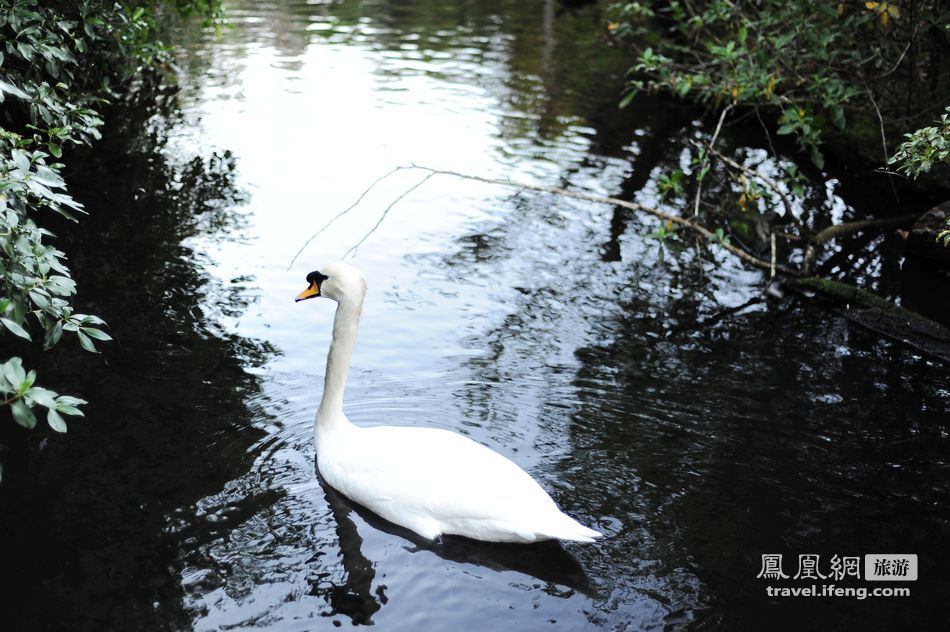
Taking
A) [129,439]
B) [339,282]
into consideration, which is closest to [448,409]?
[339,282]

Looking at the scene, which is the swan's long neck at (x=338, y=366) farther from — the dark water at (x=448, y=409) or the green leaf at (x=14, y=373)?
the green leaf at (x=14, y=373)

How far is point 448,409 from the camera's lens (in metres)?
6.80

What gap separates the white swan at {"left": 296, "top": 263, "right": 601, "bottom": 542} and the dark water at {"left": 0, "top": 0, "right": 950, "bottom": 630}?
0.16 m

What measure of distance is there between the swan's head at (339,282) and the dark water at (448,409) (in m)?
1.04

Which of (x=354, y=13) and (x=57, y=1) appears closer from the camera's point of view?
(x=57, y=1)

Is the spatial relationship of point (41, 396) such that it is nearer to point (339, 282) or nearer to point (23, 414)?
Answer: point (23, 414)

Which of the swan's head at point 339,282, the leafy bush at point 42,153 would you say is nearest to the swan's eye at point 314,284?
the swan's head at point 339,282

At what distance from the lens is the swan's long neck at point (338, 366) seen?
19.2 ft

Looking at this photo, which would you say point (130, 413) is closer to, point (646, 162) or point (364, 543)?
point (364, 543)

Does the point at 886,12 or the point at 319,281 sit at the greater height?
the point at 886,12

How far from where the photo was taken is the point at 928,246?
31.9ft

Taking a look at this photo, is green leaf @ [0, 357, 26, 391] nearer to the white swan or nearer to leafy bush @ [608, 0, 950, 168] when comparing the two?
the white swan

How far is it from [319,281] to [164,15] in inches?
458

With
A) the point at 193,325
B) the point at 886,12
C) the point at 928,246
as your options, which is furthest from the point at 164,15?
the point at 928,246
